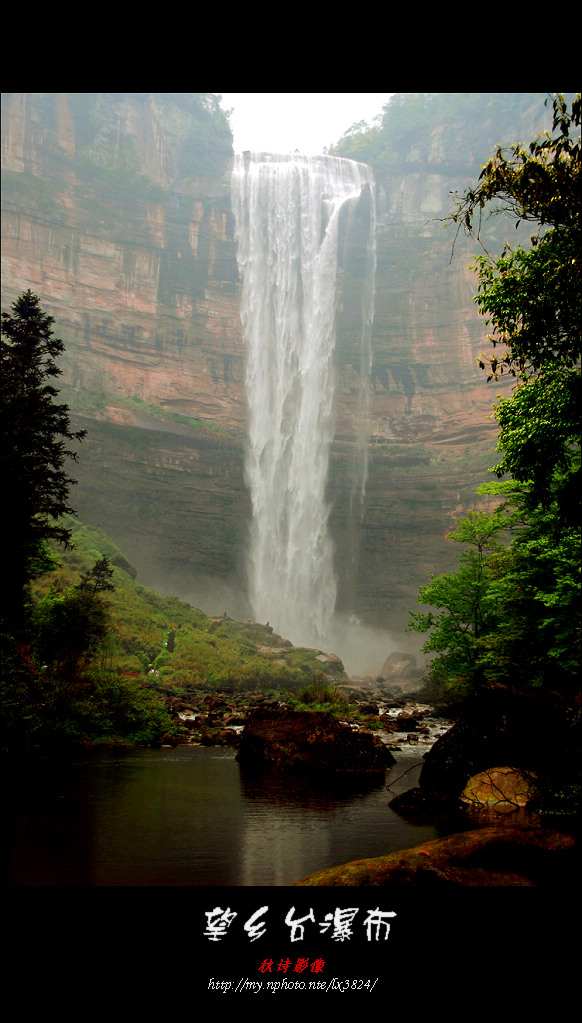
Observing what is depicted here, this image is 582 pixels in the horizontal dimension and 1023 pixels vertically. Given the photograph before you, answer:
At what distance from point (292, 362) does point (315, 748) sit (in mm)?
55107

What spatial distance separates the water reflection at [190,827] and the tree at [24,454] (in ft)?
15.3

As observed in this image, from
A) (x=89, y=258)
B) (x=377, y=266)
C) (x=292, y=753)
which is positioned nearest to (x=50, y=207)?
(x=89, y=258)

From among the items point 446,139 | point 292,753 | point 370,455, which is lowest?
point 292,753

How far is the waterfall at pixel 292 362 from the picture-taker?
201 feet

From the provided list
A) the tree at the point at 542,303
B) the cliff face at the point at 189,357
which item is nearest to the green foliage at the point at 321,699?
the tree at the point at 542,303

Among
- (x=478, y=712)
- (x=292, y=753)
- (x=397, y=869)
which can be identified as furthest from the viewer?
(x=292, y=753)

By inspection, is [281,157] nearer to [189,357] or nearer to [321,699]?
[189,357]

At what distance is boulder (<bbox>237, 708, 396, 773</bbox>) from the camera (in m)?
15.3

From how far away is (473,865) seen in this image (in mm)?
6258

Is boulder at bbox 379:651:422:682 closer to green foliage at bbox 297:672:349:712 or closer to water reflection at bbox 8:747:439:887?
green foliage at bbox 297:672:349:712

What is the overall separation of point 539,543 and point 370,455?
5725 cm

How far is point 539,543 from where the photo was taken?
36.9 ft

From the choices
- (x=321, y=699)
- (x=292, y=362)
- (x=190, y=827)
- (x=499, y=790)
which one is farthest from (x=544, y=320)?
(x=292, y=362)

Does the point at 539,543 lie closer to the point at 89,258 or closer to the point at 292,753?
→ the point at 292,753
